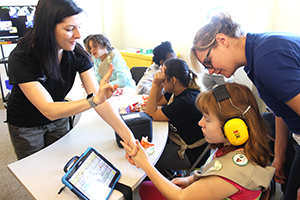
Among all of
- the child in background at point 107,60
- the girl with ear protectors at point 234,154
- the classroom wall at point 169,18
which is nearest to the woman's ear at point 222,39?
the girl with ear protectors at point 234,154

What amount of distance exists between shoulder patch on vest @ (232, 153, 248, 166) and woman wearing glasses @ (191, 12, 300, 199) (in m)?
0.27

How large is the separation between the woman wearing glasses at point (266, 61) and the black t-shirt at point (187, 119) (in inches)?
15.6

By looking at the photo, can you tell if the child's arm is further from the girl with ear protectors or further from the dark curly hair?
the dark curly hair

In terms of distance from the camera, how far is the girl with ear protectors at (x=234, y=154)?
0.80m

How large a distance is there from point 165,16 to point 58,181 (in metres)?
4.17

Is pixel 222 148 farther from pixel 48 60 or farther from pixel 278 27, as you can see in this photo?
Result: pixel 278 27

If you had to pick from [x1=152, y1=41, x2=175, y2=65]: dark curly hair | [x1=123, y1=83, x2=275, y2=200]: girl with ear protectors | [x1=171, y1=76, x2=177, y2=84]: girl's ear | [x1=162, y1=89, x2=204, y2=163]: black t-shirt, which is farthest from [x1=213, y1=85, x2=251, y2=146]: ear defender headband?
[x1=152, y1=41, x2=175, y2=65]: dark curly hair

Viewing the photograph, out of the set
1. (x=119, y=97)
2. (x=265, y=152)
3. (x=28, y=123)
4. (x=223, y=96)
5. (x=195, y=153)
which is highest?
(x=223, y=96)

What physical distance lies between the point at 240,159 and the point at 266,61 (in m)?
0.41

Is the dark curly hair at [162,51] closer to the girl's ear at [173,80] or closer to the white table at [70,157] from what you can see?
the girl's ear at [173,80]

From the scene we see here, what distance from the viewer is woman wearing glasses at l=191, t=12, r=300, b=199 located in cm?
76

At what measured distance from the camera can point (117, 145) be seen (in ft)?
4.13

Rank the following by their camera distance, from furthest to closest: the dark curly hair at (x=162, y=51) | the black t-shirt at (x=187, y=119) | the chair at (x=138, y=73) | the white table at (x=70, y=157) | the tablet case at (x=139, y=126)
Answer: the chair at (x=138, y=73) < the dark curly hair at (x=162, y=51) < the black t-shirt at (x=187, y=119) < the tablet case at (x=139, y=126) < the white table at (x=70, y=157)

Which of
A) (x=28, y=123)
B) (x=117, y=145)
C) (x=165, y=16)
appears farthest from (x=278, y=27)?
(x=28, y=123)
